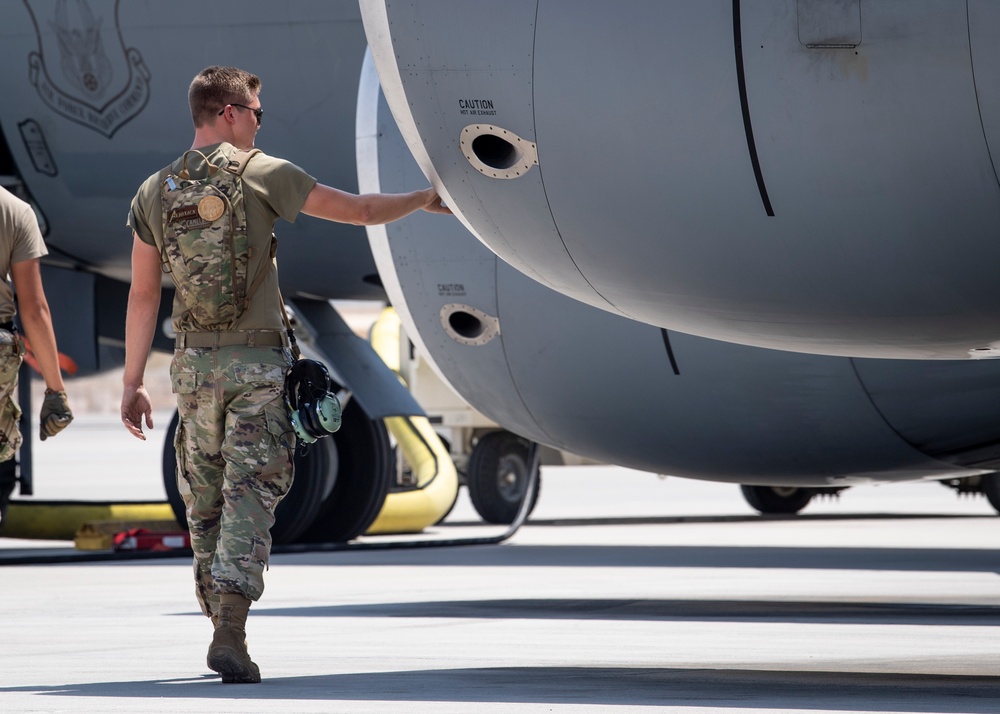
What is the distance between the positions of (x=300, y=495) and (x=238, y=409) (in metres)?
7.66

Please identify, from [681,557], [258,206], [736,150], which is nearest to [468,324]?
[258,206]

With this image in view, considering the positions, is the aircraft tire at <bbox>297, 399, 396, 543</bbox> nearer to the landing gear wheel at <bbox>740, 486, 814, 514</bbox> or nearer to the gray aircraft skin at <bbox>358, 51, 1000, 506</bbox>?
the gray aircraft skin at <bbox>358, 51, 1000, 506</bbox>

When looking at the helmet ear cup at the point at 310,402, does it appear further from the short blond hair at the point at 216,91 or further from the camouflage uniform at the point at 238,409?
the short blond hair at the point at 216,91

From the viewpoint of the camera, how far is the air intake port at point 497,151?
5449 mm

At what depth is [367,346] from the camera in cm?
1348

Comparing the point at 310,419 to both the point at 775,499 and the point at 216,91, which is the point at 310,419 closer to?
the point at 216,91

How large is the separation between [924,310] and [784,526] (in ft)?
39.1

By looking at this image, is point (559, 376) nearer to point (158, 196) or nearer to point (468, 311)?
point (468, 311)

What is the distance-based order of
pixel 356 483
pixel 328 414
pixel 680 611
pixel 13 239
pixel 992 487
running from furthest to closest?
pixel 992 487 < pixel 356 483 < pixel 680 611 < pixel 13 239 < pixel 328 414

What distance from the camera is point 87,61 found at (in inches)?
481

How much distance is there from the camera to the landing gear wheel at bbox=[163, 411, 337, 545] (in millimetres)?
13055

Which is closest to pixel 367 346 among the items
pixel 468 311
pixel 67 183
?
pixel 67 183

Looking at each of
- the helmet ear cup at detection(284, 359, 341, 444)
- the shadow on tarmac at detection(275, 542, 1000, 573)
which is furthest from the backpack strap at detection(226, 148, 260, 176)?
the shadow on tarmac at detection(275, 542, 1000, 573)

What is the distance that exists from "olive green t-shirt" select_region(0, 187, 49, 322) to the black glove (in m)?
0.37
